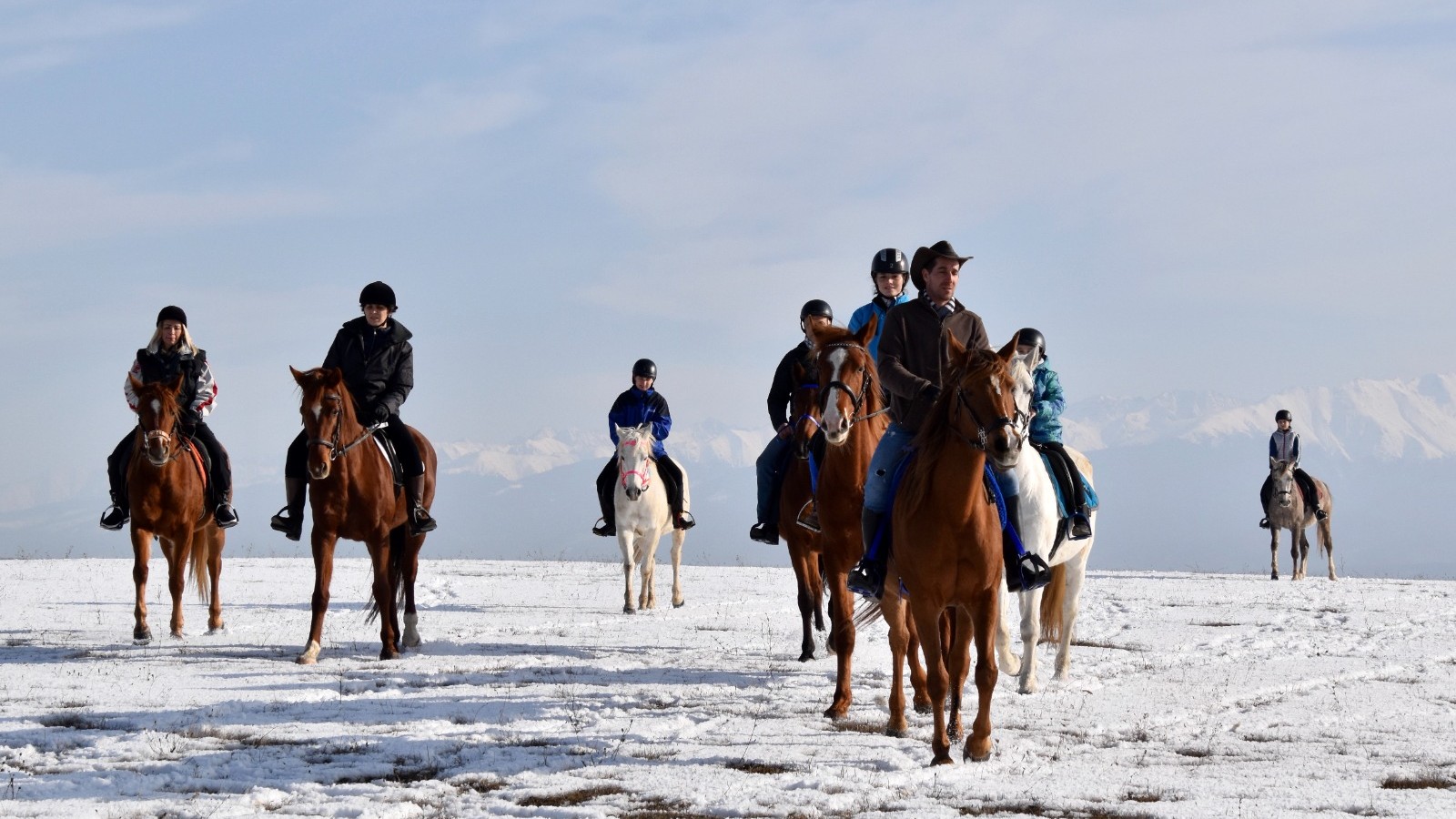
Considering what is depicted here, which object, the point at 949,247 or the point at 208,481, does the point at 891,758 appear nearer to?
the point at 949,247

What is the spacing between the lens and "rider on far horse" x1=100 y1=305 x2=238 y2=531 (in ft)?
43.8

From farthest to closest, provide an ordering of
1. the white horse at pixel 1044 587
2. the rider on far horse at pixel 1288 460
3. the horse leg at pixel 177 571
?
1. the rider on far horse at pixel 1288 460
2. the horse leg at pixel 177 571
3. the white horse at pixel 1044 587

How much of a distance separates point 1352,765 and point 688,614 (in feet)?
31.9

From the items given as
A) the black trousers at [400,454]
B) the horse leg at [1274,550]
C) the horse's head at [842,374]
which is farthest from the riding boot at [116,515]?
the horse leg at [1274,550]

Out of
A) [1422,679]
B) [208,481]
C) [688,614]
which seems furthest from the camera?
[688,614]

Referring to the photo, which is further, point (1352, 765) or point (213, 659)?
point (213, 659)

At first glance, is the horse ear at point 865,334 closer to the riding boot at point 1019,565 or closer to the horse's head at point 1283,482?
the riding boot at point 1019,565

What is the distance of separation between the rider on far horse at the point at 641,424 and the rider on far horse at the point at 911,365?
8.63 meters

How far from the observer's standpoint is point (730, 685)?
1009cm

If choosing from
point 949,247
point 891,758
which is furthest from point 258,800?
point 949,247

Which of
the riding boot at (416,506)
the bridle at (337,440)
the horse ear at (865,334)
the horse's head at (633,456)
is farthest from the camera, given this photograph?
the horse's head at (633,456)

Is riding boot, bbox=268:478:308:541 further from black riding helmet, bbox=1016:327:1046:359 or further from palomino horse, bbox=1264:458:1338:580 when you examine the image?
palomino horse, bbox=1264:458:1338:580

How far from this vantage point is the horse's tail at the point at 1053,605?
10703 millimetres

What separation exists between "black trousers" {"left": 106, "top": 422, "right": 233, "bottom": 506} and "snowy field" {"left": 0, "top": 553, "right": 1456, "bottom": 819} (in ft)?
4.74
